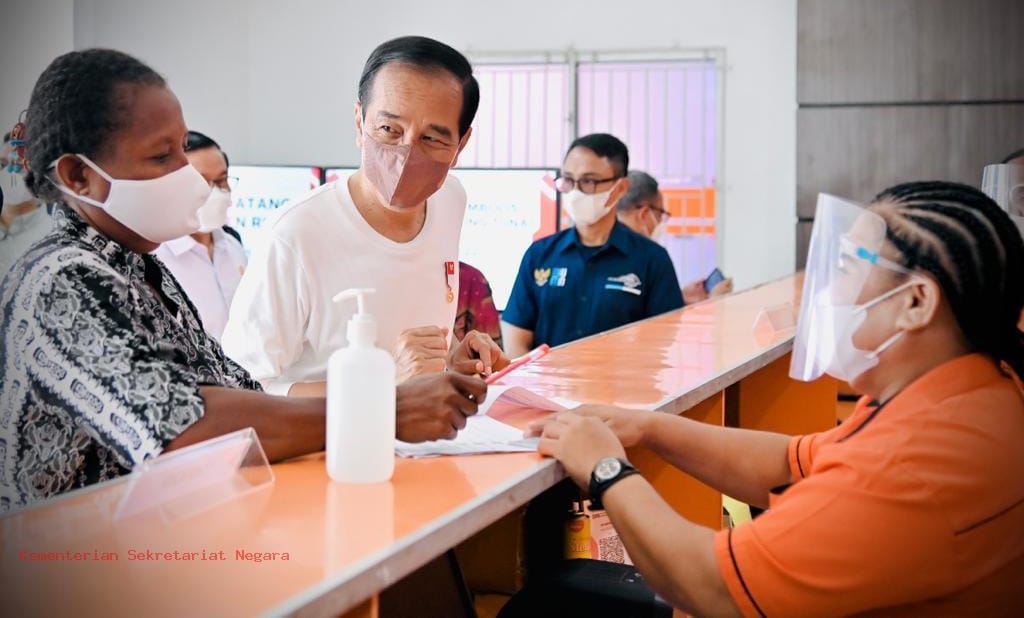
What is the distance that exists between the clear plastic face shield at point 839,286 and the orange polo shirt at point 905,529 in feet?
0.50

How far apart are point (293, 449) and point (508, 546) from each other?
695 mm

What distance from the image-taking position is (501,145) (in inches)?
252

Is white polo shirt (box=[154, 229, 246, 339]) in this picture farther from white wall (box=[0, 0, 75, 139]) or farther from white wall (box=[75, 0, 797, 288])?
white wall (box=[75, 0, 797, 288])

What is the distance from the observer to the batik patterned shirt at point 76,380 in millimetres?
1089

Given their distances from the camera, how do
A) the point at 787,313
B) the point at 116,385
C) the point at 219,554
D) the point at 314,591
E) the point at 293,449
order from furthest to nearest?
the point at 787,313 → the point at 293,449 → the point at 116,385 → the point at 219,554 → the point at 314,591

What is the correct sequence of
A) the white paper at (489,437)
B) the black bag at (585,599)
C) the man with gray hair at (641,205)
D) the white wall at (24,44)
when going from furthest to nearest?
the man with gray hair at (641,205), the white wall at (24,44), the black bag at (585,599), the white paper at (489,437)

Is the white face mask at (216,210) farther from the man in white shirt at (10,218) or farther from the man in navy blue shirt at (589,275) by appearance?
the man in navy blue shirt at (589,275)

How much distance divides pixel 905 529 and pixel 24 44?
3.56m

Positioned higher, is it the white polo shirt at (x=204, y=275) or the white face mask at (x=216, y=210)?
the white face mask at (x=216, y=210)

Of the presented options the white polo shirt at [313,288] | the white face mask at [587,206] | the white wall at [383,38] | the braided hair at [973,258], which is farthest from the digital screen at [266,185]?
the braided hair at [973,258]

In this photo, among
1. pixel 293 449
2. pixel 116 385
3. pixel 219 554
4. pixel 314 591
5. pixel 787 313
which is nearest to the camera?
pixel 314 591

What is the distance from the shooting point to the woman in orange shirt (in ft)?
3.59

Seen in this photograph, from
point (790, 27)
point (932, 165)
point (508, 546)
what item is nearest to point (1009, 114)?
point (932, 165)

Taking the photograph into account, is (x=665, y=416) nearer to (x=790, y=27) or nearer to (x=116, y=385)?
(x=116, y=385)
